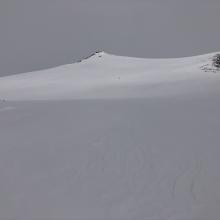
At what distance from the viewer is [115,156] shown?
6.70 m

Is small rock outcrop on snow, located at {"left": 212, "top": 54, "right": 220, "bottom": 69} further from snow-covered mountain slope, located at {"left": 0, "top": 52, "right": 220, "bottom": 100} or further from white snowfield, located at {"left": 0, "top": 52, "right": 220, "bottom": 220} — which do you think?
white snowfield, located at {"left": 0, "top": 52, "right": 220, "bottom": 220}

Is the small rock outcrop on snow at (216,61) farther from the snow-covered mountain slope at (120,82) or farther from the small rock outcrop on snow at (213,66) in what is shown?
the snow-covered mountain slope at (120,82)

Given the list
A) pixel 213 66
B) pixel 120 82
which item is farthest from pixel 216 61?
pixel 120 82

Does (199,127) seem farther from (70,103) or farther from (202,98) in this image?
(70,103)

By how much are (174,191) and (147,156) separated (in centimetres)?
105

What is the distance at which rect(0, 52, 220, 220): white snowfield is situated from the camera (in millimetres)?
5469

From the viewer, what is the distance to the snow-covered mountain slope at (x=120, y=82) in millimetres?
10789

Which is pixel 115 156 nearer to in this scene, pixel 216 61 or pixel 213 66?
pixel 213 66

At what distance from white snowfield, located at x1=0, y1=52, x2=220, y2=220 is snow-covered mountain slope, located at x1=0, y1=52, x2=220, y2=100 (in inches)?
4.3

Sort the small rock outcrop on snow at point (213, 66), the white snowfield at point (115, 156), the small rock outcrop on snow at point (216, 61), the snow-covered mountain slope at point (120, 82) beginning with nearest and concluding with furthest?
the white snowfield at point (115, 156), the snow-covered mountain slope at point (120, 82), the small rock outcrop on snow at point (213, 66), the small rock outcrop on snow at point (216, 61)

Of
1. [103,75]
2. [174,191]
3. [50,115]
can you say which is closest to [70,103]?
[50,115]

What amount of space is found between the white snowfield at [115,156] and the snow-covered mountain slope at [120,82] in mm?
110

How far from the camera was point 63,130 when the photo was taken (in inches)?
314

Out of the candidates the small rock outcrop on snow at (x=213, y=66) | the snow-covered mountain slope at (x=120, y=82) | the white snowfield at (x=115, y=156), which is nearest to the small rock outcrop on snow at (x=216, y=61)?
the small rock outcrop on snow at (x=213, y=66)
